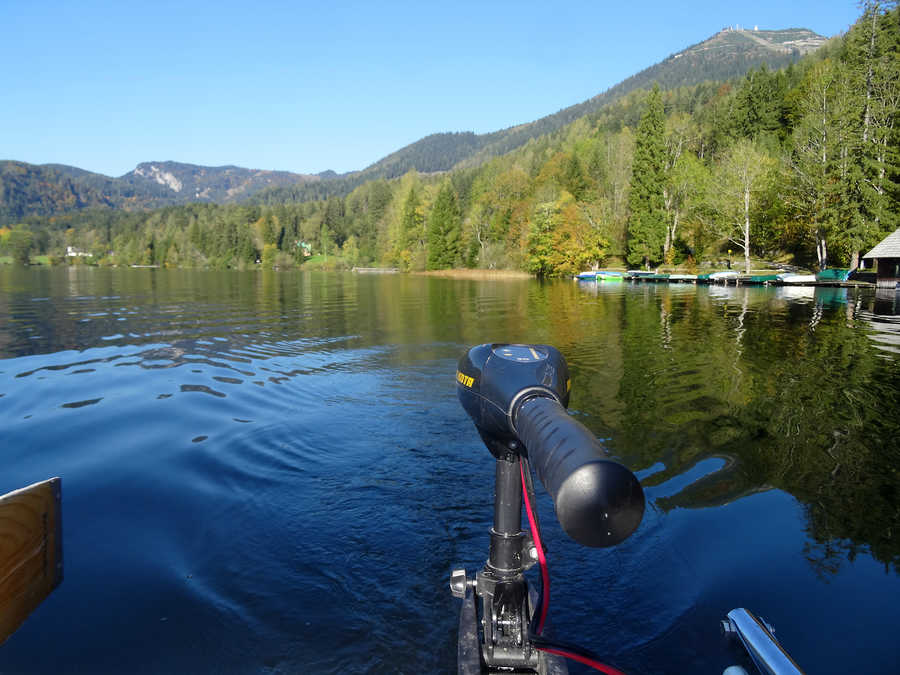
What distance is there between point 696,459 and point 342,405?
5.27 m

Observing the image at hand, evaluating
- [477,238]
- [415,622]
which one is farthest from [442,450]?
[477,238]

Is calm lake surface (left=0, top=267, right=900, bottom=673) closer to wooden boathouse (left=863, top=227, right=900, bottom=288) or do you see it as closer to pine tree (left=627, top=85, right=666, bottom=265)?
wooden boathouse (left=863, top=227, right=900, bottom=288)

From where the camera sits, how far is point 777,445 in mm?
6734

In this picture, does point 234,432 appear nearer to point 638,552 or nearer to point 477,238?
point 638,552

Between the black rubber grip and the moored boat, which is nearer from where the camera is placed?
the black rubber grip

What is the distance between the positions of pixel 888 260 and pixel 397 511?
4025 cm

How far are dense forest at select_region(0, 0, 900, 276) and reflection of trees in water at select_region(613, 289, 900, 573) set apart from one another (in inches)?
1389

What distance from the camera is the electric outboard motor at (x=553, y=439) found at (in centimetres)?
117

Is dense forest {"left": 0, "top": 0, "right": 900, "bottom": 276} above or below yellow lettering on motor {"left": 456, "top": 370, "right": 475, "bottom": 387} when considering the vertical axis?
above

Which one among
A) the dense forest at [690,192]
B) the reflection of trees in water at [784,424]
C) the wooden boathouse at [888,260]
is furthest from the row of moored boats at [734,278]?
the reflection of trees in water at [784,424]

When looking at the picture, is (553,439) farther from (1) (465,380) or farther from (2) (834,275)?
(2) (834,275)

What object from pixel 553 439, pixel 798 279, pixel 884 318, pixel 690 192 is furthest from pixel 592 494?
pixel 690 192

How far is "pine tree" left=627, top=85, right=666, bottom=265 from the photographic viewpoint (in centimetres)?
6444

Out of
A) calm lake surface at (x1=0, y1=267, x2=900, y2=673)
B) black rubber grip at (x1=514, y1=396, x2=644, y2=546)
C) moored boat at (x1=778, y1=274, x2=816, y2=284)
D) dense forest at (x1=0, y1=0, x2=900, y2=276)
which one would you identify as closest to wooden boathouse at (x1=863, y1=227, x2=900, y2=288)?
moored boat at (x1=778, y1=274, x2=816, y2=284)
